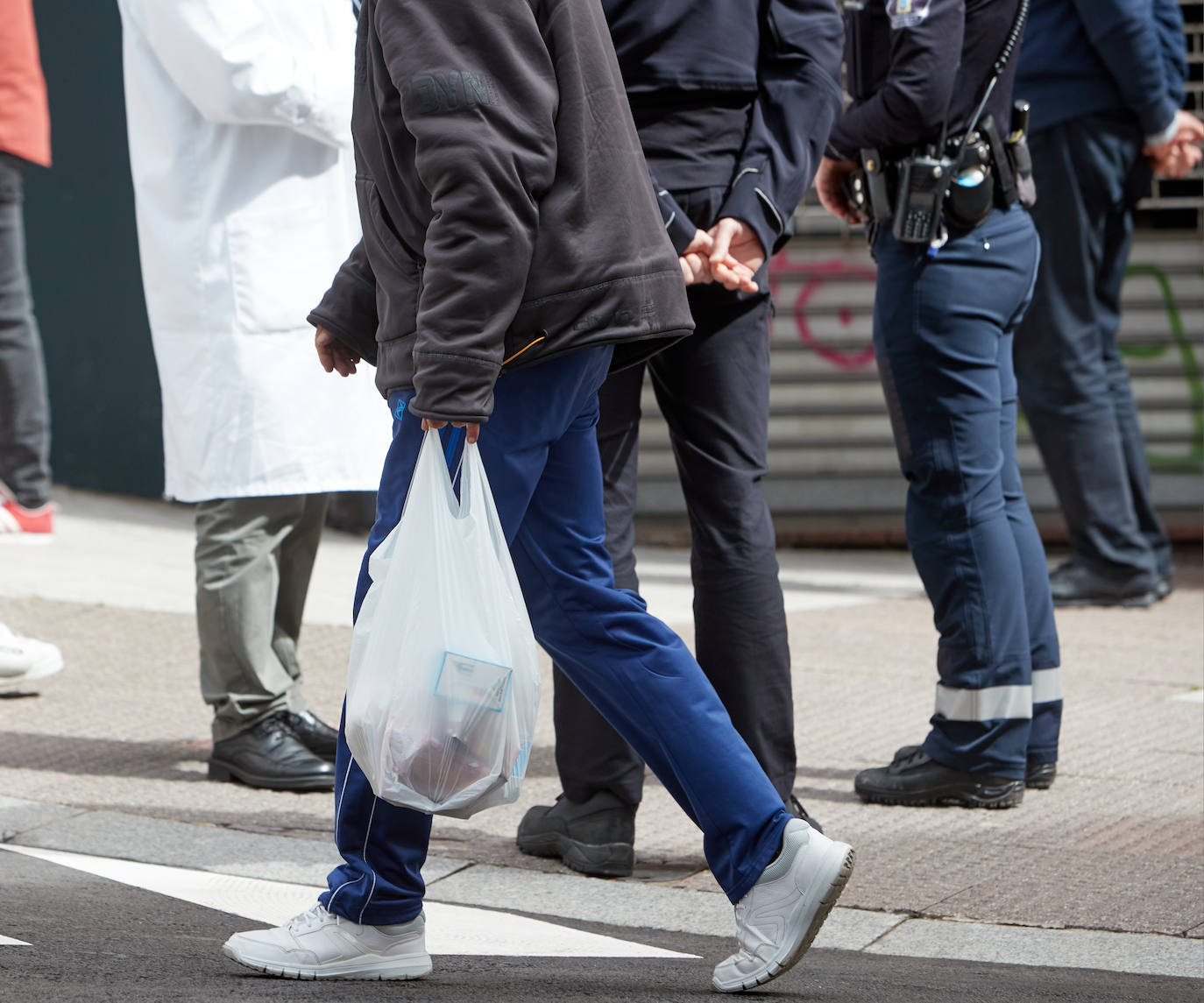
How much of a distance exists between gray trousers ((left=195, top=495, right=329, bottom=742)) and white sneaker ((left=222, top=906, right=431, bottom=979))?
4.61 ft

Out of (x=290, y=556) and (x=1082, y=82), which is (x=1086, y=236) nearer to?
(x=1082, y=82)

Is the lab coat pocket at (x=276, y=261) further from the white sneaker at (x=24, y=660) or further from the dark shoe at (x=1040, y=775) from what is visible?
the dark shoe at (x=1040, y=775)

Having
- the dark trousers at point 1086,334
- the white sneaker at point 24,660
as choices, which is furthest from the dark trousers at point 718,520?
the dark trousers at point 1086,334

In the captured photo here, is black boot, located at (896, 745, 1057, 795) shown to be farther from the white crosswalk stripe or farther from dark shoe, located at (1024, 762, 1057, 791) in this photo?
the white crosswalk stripe

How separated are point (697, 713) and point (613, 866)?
35.9 inches

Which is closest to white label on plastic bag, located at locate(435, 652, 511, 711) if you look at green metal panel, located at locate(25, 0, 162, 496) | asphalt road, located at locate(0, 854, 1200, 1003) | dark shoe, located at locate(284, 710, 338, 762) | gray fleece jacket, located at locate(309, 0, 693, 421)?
gray fleece jacket, located at locate(309, 0, 693, 421)

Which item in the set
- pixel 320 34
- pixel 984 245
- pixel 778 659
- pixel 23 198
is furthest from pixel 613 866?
pixel 23 198

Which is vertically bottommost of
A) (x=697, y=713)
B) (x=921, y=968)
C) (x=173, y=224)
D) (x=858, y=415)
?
(x=858, y=415)

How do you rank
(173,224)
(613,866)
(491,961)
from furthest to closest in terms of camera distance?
(173,224), (613,866), (491,961)

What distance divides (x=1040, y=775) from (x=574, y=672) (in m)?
1.78

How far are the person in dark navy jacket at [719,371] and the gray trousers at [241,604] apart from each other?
0.84 m

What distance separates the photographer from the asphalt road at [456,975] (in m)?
2.79

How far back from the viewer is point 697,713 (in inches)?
114

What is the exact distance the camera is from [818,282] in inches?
323
